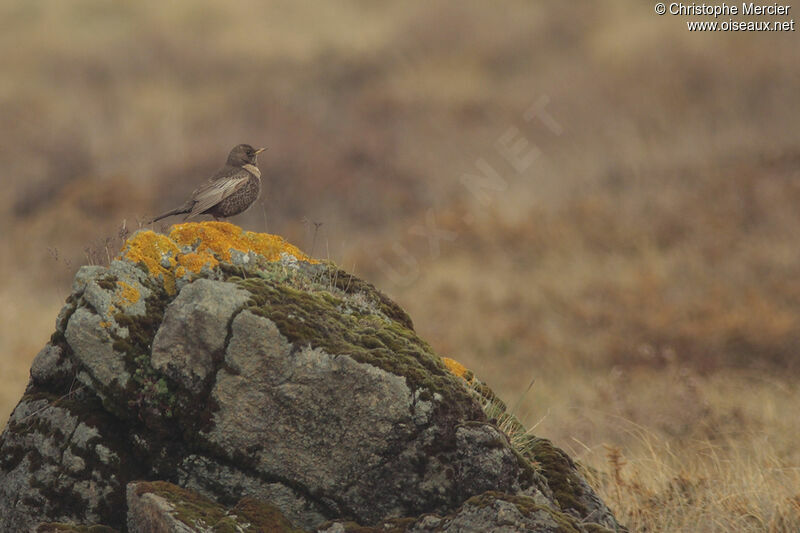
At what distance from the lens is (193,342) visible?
507cm

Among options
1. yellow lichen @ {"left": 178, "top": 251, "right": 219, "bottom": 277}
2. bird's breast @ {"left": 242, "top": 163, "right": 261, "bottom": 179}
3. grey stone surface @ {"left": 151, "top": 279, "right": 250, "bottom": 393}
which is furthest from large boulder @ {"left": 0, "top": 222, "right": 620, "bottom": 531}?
bird's breast @ {"left": 242, "top": 163, "right": 261, "bottom": 179}

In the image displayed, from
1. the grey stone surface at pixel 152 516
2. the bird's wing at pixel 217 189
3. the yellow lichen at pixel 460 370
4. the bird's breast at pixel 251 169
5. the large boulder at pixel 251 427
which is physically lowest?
the grey stone surface at pixel 152 516

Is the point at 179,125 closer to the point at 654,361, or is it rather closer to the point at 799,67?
the point at 654,361

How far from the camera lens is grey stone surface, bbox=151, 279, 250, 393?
16.6 feet

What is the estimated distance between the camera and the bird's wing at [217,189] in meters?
6.22

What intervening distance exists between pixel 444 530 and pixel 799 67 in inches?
787

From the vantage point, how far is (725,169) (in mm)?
18766

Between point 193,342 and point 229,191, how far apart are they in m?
1.60

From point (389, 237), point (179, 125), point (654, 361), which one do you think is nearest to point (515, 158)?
point (389, 237)

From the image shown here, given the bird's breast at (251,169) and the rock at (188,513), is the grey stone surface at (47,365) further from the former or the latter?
the bird's breast at (251,169)

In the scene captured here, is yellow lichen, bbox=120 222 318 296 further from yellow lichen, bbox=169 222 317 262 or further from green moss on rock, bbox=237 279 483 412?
green moss on rock, bbox=237 279 483 412

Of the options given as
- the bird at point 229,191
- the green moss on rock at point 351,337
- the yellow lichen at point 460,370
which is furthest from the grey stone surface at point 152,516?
the yellow lichen at point 460,370

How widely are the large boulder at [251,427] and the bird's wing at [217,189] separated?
0.99 m

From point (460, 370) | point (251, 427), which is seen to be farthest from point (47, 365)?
point (460, 370)
